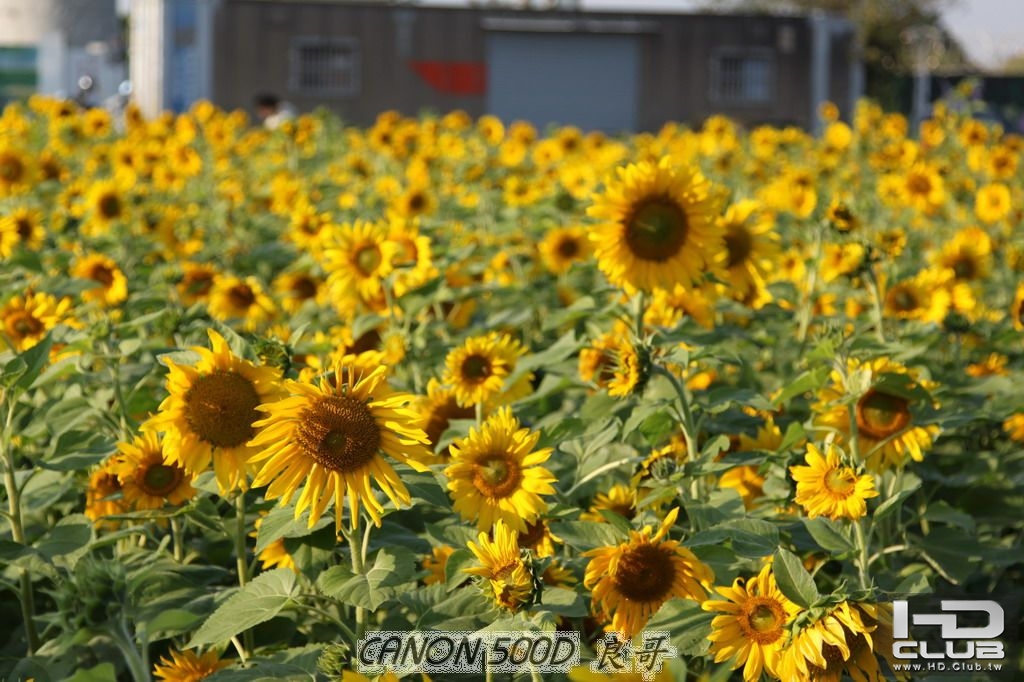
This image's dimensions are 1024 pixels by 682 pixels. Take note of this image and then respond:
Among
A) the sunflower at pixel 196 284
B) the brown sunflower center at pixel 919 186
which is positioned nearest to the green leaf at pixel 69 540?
the sunflower at pixel 196 284

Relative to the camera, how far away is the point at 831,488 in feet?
7.86

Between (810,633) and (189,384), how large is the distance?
3.30 feet

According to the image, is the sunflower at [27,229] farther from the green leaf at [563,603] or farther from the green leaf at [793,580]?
the green leaf at [793,580]

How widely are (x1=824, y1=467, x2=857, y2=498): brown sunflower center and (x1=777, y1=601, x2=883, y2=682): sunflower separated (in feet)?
1.28

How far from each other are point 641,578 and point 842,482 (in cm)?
38

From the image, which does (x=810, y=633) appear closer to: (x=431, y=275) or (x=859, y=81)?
(x=431, y=275)

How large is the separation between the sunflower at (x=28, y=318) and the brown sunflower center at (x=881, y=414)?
73.7 inches

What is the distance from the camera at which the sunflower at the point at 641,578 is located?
7.42 ft

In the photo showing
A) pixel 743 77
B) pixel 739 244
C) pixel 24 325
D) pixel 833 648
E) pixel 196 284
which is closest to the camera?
pixel 833 648

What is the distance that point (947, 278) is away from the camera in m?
4.32

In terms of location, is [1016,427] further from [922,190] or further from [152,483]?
[922,190]

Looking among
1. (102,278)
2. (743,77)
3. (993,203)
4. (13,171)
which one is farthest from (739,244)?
(743,77)

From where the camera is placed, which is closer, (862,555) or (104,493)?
(862,555)

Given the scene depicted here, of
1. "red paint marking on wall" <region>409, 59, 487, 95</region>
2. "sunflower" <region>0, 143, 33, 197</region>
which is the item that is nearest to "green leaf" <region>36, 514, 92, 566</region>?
"sunflower" <region>0, 143, 33, 197</region>
